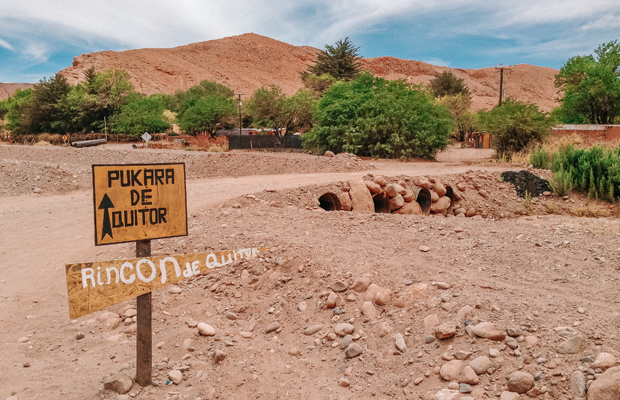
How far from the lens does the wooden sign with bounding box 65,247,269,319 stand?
10.6ft

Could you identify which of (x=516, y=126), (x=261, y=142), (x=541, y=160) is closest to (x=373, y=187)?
Answer: (x=541, y=160)

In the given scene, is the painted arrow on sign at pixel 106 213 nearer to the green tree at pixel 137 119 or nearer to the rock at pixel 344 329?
the rock at pixel 344 329

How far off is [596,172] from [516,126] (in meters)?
8.78

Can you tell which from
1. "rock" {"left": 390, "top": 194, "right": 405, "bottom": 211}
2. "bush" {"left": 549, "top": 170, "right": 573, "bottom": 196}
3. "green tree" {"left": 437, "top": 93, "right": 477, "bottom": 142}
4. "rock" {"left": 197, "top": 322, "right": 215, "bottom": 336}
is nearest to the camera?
"rock" {"left": 197, "top": 322, "right": 215, "bottom": 336}

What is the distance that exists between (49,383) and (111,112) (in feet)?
173

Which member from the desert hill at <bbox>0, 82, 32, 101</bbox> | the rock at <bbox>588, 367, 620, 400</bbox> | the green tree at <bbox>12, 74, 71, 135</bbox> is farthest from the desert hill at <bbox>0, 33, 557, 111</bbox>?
the rock at <bbox>588, 367, 620, 400</bbox>

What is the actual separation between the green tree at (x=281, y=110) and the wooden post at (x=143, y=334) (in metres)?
33.6

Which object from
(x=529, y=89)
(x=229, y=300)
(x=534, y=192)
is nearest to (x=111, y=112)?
(x=534, y=192)

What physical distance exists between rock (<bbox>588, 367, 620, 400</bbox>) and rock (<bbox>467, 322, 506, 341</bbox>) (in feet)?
2.40

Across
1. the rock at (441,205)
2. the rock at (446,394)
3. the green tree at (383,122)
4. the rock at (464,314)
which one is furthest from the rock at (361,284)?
the green tree at (383,122)

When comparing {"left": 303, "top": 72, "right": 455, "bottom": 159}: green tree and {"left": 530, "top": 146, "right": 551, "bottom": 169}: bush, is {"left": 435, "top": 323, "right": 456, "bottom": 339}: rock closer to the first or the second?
{"left": 530, "top": 146, "right": 551, "bottom": 169}: bush

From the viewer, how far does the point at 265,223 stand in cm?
707

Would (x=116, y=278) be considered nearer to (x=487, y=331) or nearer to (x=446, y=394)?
(x=446, y=394)

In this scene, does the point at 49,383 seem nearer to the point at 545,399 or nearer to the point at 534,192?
the point at 545,399
